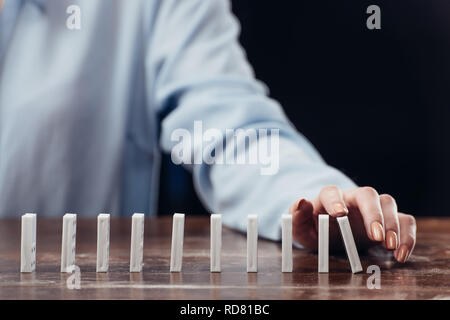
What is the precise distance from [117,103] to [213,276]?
649 mm

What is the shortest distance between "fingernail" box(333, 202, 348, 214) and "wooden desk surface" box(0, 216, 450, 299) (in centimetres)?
6

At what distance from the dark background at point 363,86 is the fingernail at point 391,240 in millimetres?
760

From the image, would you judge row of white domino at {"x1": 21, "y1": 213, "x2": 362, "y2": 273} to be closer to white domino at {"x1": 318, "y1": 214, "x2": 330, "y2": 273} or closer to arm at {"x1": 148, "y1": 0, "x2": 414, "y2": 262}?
white domino at {"x1": 318, "y1": 214, "x2": 330, "y2": 273}

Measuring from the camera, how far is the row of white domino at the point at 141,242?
0.55 meters

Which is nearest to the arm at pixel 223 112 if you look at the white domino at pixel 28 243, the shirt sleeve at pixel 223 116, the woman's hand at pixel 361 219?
the shirt sleeve at pixel 223 116

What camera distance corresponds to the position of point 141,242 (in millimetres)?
557

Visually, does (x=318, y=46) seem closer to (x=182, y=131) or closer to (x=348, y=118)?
(x=348, y=118)

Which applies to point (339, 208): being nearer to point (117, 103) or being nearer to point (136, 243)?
point (136, 243)

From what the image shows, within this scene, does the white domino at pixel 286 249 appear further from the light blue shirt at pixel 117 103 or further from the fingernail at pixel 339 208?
the light blue shirt at pixel 117 103

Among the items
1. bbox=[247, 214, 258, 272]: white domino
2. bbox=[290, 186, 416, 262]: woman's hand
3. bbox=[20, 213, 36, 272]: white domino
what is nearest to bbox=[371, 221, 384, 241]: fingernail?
bbox=[290, 186, 416, 262]: woman's hand

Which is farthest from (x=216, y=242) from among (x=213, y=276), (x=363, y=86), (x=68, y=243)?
(x=363, y=86)

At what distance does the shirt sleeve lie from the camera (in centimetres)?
84

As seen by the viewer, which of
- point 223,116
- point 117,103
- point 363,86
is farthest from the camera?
point 363,86

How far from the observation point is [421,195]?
141 centimetres
